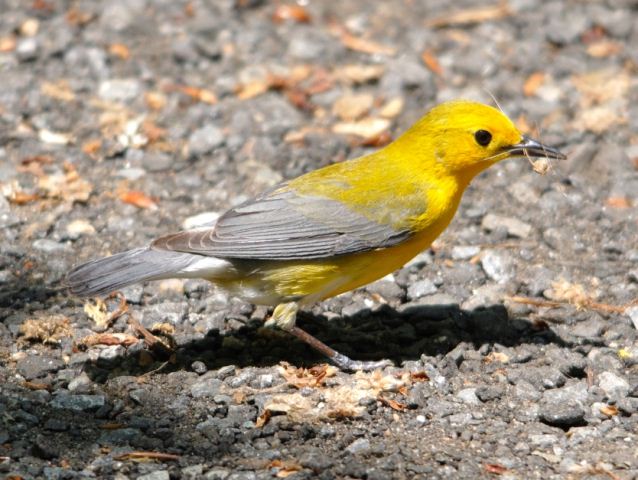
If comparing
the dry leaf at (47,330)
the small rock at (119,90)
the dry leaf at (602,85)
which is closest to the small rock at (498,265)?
the dry leaf at (602,85)

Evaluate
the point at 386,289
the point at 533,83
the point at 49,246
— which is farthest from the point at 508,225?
the point at 49,246

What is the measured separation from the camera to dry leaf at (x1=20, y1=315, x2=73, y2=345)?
5.69m

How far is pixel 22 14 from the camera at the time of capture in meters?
9.09

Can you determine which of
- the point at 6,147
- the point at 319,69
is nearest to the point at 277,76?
the point at 319,69

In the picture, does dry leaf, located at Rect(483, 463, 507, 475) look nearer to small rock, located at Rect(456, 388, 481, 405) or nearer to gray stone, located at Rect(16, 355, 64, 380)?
small rock, located at Rect(456, 388, 481, 405)

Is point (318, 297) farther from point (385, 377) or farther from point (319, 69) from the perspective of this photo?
point (319, 69)

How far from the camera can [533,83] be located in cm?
864

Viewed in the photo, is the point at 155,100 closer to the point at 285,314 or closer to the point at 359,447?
the point at 285,314

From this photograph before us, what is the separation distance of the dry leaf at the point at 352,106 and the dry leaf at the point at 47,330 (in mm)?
3315

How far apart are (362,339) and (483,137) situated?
1.39 metres

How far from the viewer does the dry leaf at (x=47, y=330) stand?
5688mm

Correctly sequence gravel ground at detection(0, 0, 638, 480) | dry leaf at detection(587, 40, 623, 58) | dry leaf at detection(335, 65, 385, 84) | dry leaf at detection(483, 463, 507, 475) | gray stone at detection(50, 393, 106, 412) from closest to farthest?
dry leaf at detection(483, 463, 507, 475) < gravel ground at detection(0, 0, 638, 480) < gray stone at detection(50, 393, 106, 412) < dry leaf at detection(335, 65, 385, 84) < dry leaf at detection(587, 40, 623, 58)

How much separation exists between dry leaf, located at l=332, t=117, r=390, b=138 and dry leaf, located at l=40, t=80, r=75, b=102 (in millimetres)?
2176

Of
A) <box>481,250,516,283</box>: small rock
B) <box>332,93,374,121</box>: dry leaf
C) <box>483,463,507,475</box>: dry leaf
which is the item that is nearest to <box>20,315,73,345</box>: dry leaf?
<box>483,463,507,475</box>: dry leaf
